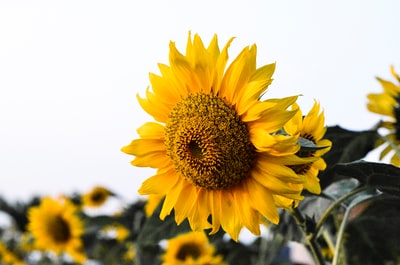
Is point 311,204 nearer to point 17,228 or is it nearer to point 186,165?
point 186,165

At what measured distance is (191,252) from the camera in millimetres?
2180

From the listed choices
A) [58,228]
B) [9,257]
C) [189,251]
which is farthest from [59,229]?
[9,257]

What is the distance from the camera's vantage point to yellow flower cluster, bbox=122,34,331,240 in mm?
797

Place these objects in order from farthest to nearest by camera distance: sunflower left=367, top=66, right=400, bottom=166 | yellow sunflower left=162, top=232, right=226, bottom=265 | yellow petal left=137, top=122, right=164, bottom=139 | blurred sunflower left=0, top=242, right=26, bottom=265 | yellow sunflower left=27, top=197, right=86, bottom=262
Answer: blurred sunflower left=0, top=242, right=26, bottom=265, yellow sunflower left=27, top=197, right=86, bottom=262, yellow sunflower left=162, top=232, right=226, bottom=265, sunflower left=367, top=66, right=400, bottom=166, yellow petal left=137, top=122, right=164, bottom=139

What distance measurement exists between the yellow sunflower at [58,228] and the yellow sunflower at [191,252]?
31.8 inches

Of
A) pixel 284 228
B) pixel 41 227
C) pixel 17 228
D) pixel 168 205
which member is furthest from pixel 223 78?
pixel 17 228

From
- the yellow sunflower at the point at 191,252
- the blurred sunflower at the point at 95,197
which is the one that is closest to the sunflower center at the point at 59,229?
the blurred sunflower at the point at 95,197

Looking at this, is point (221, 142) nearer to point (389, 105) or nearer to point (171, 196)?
point (171, 196)

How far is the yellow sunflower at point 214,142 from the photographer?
2.63ft

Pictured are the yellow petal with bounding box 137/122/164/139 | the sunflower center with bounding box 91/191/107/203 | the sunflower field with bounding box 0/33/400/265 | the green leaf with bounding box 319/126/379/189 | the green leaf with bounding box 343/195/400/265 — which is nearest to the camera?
the sunflower field with bounding box 0/33/400/265

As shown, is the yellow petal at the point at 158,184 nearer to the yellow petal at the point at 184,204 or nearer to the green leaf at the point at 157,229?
the yellow petal at the point at 184,204

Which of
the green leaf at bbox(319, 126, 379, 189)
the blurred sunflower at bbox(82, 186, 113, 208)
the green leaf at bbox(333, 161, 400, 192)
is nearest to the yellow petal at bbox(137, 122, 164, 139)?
the green leaf at bbox(333, 161, 400, 192)

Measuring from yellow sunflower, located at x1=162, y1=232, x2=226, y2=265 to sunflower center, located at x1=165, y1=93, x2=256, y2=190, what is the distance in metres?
1.19

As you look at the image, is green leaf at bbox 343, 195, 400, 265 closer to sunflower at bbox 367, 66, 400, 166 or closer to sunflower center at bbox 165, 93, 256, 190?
sunflower at bbox 367, 66, 400, 166
